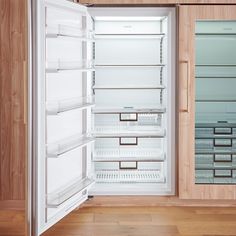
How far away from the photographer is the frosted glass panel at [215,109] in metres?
5.10

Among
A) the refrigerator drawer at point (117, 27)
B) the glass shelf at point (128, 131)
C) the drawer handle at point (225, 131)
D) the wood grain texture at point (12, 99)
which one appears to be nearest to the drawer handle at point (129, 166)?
the glass shelf at point (128, 131)

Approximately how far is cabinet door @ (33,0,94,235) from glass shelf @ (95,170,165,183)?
37cm

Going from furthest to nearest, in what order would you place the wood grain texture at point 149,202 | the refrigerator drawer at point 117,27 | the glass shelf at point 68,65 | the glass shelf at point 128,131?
1. the refrigerator drawer at point 117,27
2. the glass shelf at point 128,131
3. the wood grain texture at point 149,202
4. the glass shelf at point 68,65

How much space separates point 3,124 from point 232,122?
194 centimetres

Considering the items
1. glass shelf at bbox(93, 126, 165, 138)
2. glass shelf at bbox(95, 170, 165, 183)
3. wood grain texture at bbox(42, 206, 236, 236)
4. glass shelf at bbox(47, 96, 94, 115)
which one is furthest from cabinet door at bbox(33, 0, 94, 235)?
glass shelf at bbox(95, 170, 165, 183)

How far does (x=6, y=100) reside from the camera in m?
4.96

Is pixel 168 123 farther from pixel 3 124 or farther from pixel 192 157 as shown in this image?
pixel 3 124

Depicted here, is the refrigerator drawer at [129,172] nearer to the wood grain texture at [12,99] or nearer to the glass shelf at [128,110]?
the glass shelf at [128,110]

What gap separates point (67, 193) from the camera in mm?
4430

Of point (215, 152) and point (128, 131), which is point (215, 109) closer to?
point (215, 152)

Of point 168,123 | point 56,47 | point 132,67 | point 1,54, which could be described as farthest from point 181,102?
point 1,54

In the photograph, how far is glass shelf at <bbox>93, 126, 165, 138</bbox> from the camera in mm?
5133

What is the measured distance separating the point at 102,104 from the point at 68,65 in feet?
3.21

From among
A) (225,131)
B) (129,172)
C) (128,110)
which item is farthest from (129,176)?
(225,131)
